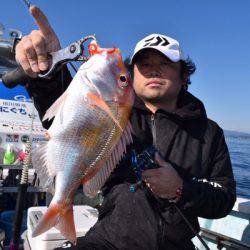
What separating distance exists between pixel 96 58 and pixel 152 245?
5.31 feet

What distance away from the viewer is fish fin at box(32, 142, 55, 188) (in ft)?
7.32

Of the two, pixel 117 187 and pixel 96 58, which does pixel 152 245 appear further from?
pixel 96 58

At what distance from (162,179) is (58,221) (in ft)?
2.60

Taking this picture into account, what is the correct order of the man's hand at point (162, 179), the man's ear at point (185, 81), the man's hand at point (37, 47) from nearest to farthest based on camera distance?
1. the man's hand at point (37, 47)
2. the man's hand at point (162, 179)
3. the man's ear at point (185, 81)

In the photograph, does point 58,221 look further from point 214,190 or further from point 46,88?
point 214,190

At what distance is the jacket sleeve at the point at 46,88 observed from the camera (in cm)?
275

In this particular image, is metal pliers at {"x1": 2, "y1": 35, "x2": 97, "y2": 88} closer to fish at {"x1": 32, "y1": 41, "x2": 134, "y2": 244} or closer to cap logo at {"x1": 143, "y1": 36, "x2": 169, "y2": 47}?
fish at {"x1": 32, "y1": 41, "x2": 134, "y2": 244}

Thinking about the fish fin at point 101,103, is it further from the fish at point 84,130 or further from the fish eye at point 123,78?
the fish eye at point 123,78

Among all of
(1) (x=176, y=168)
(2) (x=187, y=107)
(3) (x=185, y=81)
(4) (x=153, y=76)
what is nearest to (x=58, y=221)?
(1) (x=176, y=168)

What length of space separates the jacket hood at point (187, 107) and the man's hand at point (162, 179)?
2.65 feet

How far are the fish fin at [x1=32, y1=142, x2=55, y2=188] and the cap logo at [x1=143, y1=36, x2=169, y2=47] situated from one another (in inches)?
58.8

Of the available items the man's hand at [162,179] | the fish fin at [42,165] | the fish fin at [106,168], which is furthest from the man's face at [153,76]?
the fish fin at [42,165]

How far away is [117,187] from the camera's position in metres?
3.18

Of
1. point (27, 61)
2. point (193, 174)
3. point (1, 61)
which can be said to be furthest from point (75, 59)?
point (1, 61)
